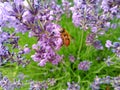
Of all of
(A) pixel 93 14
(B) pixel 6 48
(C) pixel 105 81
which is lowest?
(C) pixel 105 81

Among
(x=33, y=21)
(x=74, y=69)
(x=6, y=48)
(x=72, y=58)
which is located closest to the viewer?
(x=33, y=21)

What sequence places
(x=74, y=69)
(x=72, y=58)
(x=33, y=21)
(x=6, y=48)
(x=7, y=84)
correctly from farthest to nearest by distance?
(x=74, y=69), (x=72, y=58), (x=7, y=84), (x=6, y=48), (x=33, y=21)

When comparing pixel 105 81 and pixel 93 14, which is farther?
pixel 105 81

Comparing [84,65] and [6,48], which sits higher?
[6,48]

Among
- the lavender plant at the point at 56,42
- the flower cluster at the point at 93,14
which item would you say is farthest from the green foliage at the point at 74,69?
the flower cluster at the point at 93,14

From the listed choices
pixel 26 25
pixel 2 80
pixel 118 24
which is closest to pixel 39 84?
pixel 2 80

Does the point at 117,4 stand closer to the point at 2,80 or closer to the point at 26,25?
the point at 26,25

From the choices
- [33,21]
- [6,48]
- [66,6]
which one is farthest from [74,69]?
[33,21]

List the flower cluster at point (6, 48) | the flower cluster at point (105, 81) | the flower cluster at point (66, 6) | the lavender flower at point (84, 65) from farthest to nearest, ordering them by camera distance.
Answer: the flower cluster at point (66, 6) < the lavender flower at point (84, 65) < the flower cluster at point (105, 81) < the flower cluster at point (6, 48)

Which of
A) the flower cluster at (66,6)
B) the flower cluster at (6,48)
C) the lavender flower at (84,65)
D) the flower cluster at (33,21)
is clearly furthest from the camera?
the flower cluster at (66,6)

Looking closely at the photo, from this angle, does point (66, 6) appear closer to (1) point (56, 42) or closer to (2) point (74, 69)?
(2) point (74, 69)

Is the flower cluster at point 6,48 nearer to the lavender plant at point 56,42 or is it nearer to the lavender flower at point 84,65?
the lavender plant at point 56,42
